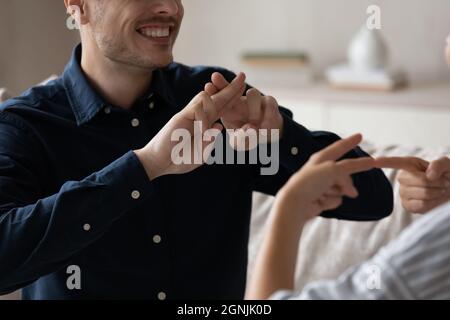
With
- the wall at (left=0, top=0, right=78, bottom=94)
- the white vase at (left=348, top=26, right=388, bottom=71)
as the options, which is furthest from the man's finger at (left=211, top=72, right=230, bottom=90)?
the wall at (left=0, top=0, right=78, bottom=94)

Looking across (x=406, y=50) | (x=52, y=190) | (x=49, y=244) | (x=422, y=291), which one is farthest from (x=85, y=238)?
(x=406, y=50)

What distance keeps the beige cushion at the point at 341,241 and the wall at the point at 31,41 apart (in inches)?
71.9

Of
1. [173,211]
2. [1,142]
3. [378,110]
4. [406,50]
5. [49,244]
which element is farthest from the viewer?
[406,50]

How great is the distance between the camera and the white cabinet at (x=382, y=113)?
2.41m

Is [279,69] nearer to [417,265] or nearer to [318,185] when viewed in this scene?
[318,185]

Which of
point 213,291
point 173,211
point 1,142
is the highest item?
point 1,142

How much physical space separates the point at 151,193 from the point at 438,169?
1.20ft

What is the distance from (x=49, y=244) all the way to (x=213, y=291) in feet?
1.08

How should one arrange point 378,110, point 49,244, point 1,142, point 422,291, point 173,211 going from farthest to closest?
point 378,110, point 173,211, point 1,142, point 49,244, point 422,291

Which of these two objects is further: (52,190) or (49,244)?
(52,190)

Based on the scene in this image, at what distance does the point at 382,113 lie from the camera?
248 cm

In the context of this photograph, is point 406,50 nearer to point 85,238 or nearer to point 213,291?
point 213,291

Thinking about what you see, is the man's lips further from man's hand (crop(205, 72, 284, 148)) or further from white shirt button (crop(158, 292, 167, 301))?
white shirt button (crop(158, 292, 167, 301))

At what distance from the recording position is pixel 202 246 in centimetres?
118
